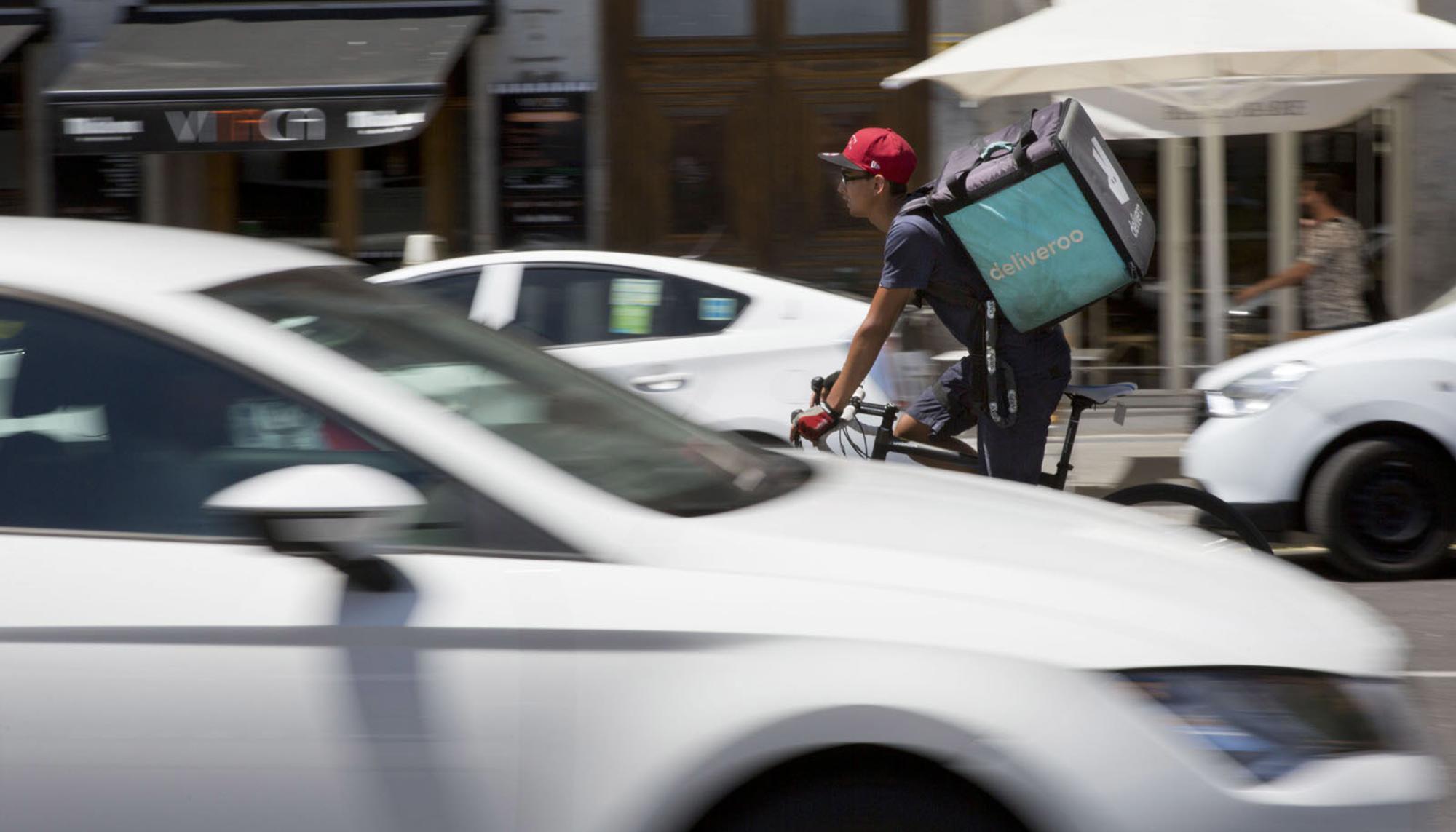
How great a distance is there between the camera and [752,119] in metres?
13.0

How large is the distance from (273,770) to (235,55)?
1074 cm

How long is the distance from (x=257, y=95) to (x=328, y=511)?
9.89m

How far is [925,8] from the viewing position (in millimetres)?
12859

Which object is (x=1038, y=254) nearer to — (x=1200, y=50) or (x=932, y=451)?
(x=932, y=451)

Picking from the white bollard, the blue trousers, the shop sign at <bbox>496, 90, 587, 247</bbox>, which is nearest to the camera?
the blue trousers

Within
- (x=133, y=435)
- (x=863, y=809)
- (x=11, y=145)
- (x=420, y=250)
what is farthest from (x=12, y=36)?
(x=863, y=809)

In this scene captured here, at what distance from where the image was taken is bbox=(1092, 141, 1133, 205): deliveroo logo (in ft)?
15.8

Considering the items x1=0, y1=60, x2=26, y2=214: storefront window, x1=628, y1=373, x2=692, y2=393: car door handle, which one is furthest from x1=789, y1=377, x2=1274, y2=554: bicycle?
x1=0, y1=60, x2=26, y2=214: storefront window

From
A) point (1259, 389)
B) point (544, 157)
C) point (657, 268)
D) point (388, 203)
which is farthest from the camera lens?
point (388, 203)

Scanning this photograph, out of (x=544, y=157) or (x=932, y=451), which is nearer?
(x=932, y=451)

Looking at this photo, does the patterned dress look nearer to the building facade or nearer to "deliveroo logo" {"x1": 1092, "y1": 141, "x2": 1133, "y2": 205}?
the building facade

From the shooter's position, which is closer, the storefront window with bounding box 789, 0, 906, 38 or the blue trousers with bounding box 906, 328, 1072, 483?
the blue trousers with bounding box 906, 328, 1072, 483

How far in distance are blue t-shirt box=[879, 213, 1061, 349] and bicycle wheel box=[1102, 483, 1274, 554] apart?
63 cm

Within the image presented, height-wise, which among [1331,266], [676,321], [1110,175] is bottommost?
[676,321]
